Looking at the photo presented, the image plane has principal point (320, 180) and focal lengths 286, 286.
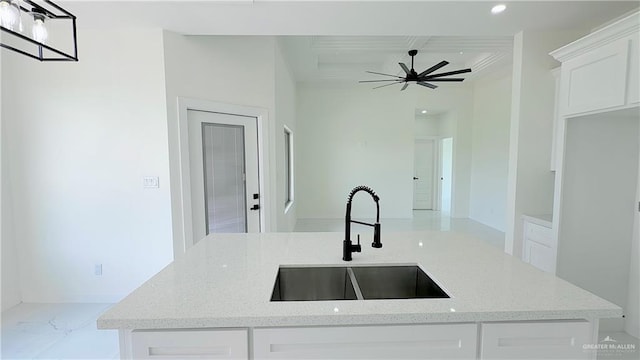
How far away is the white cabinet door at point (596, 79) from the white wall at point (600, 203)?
180mm

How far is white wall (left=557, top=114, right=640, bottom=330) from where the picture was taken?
2.14 m

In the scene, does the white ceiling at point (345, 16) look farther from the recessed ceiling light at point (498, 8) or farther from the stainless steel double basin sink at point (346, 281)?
the stainless steel double basin sink at point (346, 281)

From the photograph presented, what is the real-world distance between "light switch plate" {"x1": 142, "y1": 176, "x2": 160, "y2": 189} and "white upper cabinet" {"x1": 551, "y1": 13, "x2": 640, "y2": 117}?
3441 mm

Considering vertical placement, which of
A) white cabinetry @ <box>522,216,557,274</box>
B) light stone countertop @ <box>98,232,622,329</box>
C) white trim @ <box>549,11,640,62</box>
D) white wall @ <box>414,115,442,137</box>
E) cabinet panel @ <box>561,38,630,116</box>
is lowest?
white cabinetry @ <box>522,216,557,274</box>

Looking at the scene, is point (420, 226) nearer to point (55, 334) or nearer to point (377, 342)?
point (377, 342)

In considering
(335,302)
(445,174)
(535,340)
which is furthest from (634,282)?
(445,174)

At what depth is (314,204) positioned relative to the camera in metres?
6.46

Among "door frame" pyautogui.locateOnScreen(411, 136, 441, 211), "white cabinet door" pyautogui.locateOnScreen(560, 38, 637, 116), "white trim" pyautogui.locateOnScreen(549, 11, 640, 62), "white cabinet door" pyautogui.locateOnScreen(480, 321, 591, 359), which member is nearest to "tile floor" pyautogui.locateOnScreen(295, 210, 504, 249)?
"door frame" pyautogui.locateOnScreen(411, 136, 441, 211)

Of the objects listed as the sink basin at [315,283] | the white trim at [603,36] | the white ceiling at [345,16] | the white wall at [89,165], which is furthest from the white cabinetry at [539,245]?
the white wall at [89,165]

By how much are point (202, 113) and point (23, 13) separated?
1753 mm

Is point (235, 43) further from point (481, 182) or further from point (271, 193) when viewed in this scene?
point (481, 182)

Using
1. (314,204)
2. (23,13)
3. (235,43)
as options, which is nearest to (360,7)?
(235,43)

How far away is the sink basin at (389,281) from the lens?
4.82ft

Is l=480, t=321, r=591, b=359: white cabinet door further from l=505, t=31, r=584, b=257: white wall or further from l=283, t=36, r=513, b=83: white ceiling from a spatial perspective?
l=283, t=36, r=513, b=83: white ceiling
